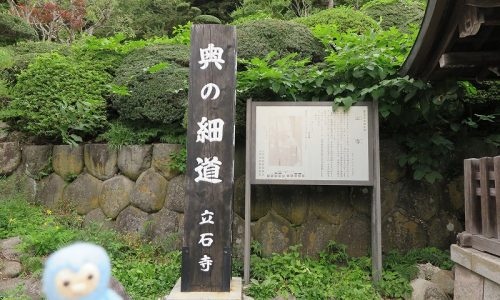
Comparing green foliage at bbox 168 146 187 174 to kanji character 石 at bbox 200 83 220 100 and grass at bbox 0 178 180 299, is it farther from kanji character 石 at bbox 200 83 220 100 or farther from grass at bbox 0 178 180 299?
kanji character 石 at bbox 200 83 220 100

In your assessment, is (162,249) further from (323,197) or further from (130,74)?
(130,74)

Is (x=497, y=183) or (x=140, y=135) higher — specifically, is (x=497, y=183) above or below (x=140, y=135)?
below

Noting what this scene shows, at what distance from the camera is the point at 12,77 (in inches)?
281

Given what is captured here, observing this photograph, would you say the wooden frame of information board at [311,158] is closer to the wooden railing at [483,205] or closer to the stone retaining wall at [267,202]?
the stone retaining wall at [267,202]

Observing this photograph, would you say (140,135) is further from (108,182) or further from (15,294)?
(15,294)

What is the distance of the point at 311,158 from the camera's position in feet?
16.7

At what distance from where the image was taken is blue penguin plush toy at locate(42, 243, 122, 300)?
1.63 m

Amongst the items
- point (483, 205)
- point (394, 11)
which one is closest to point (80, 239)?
point (483, 205)

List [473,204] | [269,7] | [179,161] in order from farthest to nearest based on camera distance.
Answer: [269,7] < [179,161] < [473,204]

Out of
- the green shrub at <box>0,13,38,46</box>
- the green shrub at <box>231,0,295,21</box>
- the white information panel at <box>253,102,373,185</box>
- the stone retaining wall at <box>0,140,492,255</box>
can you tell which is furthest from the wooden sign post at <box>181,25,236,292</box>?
the green shrub at <box>231,0,295,21</box>

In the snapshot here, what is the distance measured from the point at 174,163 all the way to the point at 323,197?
85.2 inches

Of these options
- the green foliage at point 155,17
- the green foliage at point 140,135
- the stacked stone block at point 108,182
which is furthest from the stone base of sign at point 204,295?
the green foliage at point 155,17

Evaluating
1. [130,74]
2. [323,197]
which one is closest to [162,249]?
[323,197]

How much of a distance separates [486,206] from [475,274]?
26.3 inches
